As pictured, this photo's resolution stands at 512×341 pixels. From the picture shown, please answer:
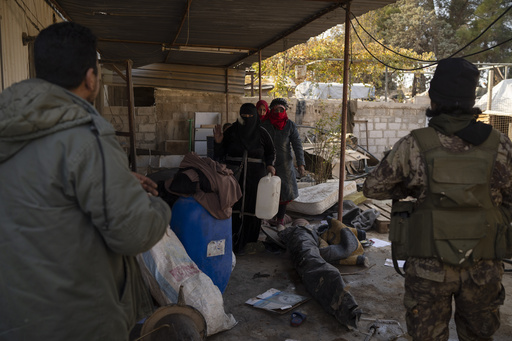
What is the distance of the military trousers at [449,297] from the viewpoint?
83.7 inches

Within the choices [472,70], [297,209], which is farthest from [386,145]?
[472,70]

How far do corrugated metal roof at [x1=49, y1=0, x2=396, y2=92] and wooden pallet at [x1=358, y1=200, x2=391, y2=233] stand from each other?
2753mm

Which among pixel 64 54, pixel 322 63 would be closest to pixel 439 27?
pixel 322 63

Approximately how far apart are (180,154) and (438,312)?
8.67m

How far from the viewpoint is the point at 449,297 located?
2.18 meters

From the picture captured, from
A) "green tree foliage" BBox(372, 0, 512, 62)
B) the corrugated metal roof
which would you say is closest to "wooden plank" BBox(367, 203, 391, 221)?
the corrugated metal roof

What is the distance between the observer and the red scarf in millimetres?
5789

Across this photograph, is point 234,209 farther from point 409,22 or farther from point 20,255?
point 409,22

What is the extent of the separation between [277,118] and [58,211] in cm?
465

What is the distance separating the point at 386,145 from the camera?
13102 mm

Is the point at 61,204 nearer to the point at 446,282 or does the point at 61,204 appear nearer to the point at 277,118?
the point at 446,282

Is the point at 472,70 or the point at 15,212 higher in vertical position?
the point at 472,70

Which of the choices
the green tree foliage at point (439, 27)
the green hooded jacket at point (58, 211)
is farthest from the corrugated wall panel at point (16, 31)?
the green tree foliage at point (439, 27)

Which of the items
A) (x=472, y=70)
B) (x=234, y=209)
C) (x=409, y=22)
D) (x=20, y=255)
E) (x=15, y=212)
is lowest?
(x=234, y=209)
